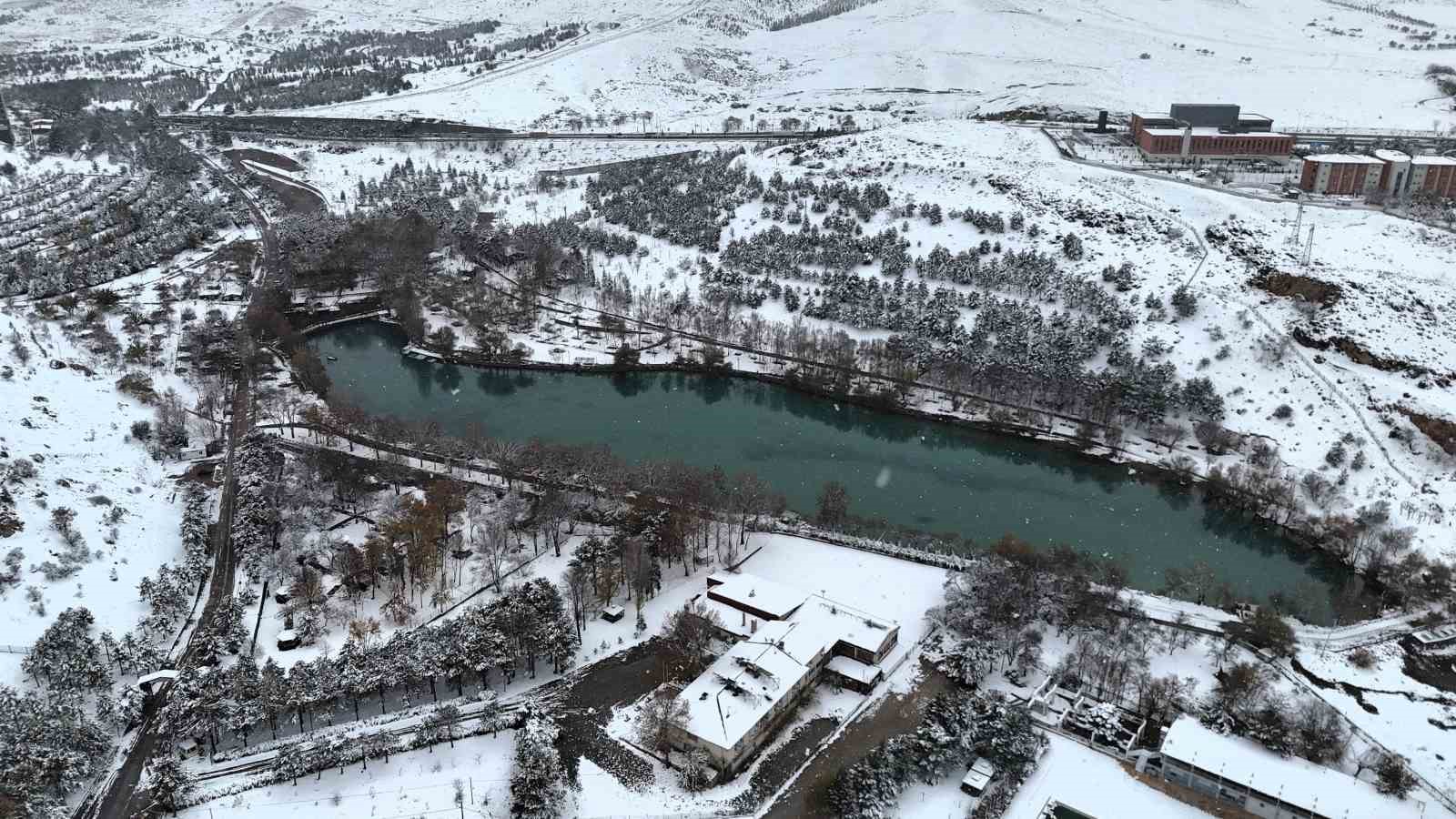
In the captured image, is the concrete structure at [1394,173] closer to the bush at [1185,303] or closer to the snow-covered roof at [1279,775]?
the bush at [1185,303]

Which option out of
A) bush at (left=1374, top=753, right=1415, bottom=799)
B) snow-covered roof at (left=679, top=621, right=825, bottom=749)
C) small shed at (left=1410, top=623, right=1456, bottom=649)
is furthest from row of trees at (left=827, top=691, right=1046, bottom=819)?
small shed at (left=1410, top=623, right=1456, bottom=649)

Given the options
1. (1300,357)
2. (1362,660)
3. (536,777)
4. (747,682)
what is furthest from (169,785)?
(1300,357)

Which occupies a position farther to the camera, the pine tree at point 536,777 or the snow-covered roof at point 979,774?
the snow-covered roof at point 979,774

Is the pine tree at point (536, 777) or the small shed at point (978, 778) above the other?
the pine tree at point (536, 777)

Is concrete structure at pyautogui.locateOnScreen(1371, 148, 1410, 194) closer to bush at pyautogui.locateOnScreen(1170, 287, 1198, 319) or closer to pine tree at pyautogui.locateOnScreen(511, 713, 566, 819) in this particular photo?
bush at pyautogui.locateOnScreen(1170, 287, 1198, 319)

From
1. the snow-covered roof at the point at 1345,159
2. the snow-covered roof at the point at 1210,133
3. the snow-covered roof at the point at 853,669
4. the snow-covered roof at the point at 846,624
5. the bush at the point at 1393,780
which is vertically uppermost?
the snow-covered roof at the point at 1210,133

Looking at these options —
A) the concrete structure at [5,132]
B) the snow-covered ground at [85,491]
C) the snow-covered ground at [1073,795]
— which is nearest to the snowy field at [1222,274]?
the snow-covered ground at [1073,795]

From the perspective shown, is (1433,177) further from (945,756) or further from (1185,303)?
(945,756)

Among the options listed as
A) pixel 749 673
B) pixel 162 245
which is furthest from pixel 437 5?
pixel 749 673

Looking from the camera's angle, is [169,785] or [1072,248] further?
[1072,248]
